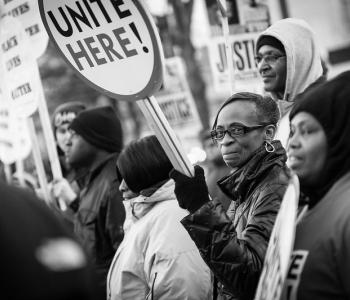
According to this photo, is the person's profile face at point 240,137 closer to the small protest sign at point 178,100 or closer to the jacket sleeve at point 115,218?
the jacket sleeve at point 115,218

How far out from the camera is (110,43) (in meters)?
3.14

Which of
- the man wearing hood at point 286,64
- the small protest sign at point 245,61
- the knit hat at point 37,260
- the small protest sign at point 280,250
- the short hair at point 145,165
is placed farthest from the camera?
the small protest sign at point 245,61

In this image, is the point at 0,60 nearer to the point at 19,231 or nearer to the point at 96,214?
the point at 96,214

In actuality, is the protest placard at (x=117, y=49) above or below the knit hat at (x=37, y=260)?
above

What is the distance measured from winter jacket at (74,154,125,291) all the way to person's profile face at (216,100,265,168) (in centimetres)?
169

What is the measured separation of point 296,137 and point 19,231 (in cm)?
141

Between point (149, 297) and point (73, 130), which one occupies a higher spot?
point (73, 130)

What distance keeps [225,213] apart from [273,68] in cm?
166

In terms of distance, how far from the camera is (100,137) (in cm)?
604

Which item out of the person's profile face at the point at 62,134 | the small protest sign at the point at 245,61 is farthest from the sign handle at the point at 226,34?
the person's profile face at the point at 62,134

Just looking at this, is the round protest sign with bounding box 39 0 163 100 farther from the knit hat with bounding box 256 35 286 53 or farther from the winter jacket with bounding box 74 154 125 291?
the winter jacket with bounding box 74 154 125 291

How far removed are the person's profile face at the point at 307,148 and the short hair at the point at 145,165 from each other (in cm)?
145

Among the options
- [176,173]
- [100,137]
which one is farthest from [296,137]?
[100,137]

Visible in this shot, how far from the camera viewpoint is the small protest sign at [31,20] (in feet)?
19.6
